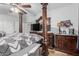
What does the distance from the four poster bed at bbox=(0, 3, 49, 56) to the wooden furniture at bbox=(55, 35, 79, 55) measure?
18 cm

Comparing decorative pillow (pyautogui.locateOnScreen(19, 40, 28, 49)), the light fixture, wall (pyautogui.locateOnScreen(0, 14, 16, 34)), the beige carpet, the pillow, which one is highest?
the light fixture

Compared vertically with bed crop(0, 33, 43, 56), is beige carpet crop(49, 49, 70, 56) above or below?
below

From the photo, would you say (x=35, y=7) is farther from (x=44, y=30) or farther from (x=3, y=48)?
(x=3, y=48)

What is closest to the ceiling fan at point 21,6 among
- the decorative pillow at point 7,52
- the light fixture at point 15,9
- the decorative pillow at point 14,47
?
the light fixture at point 15,9

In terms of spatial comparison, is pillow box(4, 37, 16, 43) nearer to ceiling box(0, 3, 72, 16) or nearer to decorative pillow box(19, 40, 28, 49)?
decorative pillow box(19, 40, 28, 49)

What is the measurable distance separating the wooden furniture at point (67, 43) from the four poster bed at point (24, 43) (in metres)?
0.18

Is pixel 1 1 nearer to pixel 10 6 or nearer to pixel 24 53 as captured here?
pixel 10 6

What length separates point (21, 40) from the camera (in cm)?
190

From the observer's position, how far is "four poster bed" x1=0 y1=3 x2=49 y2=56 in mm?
1792

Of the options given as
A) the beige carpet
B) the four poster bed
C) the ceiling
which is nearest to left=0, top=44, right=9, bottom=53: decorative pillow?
the four poster bed

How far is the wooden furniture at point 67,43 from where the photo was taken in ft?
6.35

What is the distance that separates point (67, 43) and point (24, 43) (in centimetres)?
63

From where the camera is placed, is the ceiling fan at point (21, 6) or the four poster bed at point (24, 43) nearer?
the four poster bed at point (24, 43)

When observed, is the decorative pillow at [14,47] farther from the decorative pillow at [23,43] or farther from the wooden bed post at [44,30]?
the wooden bed post at [44,30]
